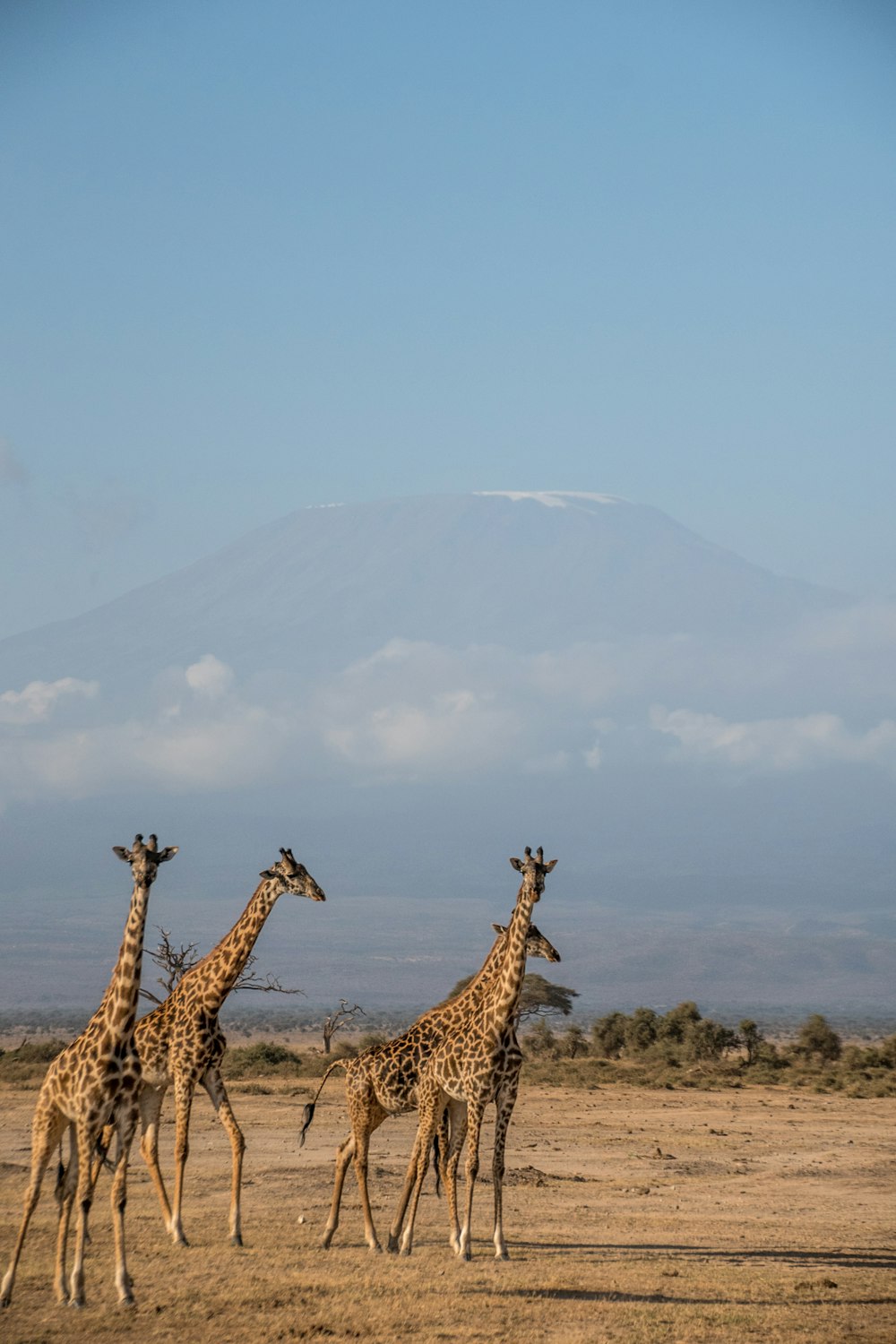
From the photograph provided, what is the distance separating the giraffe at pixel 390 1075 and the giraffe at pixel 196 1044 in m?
1.48

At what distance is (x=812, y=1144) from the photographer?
28.9 meters

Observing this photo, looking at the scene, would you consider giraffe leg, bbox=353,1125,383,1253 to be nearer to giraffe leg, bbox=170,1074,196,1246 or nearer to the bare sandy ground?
the bare sandy ground

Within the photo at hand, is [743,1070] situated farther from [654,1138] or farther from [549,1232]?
[549,1232]

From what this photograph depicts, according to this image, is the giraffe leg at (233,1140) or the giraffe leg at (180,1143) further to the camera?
the giraffe leg at (233,1140)

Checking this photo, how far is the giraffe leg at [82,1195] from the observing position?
573 inches

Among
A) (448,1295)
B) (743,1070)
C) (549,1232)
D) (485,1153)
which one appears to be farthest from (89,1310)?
(743,1070)

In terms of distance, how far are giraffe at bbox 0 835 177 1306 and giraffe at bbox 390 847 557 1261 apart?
13.1 ft

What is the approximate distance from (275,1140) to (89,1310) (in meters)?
13.1

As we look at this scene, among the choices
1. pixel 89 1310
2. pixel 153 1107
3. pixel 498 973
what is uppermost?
pixel 498 973

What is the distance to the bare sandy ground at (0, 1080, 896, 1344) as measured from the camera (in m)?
14.3

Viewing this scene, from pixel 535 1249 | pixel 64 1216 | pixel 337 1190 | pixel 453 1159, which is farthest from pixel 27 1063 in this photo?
pixel 64 1216

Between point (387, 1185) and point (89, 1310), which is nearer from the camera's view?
point (89, 1310)

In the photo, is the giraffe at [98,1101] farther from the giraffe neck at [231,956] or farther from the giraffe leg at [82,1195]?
the giraffe neck at [231,956]

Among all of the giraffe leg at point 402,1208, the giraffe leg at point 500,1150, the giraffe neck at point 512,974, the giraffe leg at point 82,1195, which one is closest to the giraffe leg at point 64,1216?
the giraffe leg at point 82,1195
